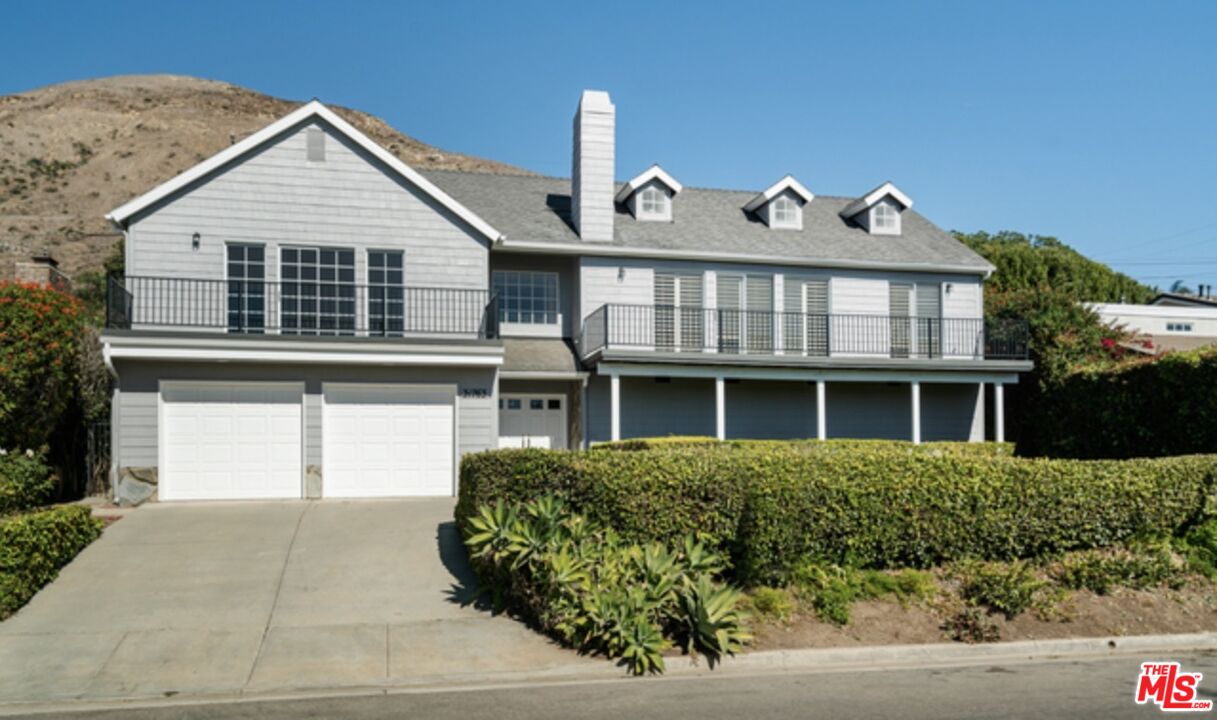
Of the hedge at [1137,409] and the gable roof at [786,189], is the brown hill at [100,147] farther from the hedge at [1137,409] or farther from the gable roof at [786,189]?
the hedge at [1137,409]

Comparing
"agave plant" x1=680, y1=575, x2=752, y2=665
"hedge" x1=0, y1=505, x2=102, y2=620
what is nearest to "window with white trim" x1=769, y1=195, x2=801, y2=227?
"agave plant" x1=680, y1=575, x2=752, y2=665

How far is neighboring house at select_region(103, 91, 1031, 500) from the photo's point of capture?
59.0 feet

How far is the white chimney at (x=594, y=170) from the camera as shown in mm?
22422

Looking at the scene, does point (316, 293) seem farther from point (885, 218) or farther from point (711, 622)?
point (885, 218)

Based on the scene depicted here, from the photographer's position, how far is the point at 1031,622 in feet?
35.1

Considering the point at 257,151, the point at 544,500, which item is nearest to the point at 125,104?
the point at 257,151

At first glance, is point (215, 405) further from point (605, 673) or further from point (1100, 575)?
point (1100, 575)

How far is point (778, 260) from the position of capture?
22.9 metres

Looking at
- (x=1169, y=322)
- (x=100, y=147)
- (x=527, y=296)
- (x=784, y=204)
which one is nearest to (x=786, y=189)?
(x=784, y=204)

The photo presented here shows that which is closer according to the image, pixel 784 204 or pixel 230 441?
pixel 230 441

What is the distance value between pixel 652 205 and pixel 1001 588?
581 inches

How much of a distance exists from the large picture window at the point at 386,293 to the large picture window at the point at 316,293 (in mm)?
359

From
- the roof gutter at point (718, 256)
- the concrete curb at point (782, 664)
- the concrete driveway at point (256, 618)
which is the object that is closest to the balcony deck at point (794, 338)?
the roof gutter at point (718, 256)

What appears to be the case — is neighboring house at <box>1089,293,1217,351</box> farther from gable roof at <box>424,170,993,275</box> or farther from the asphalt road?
the asphalt road
